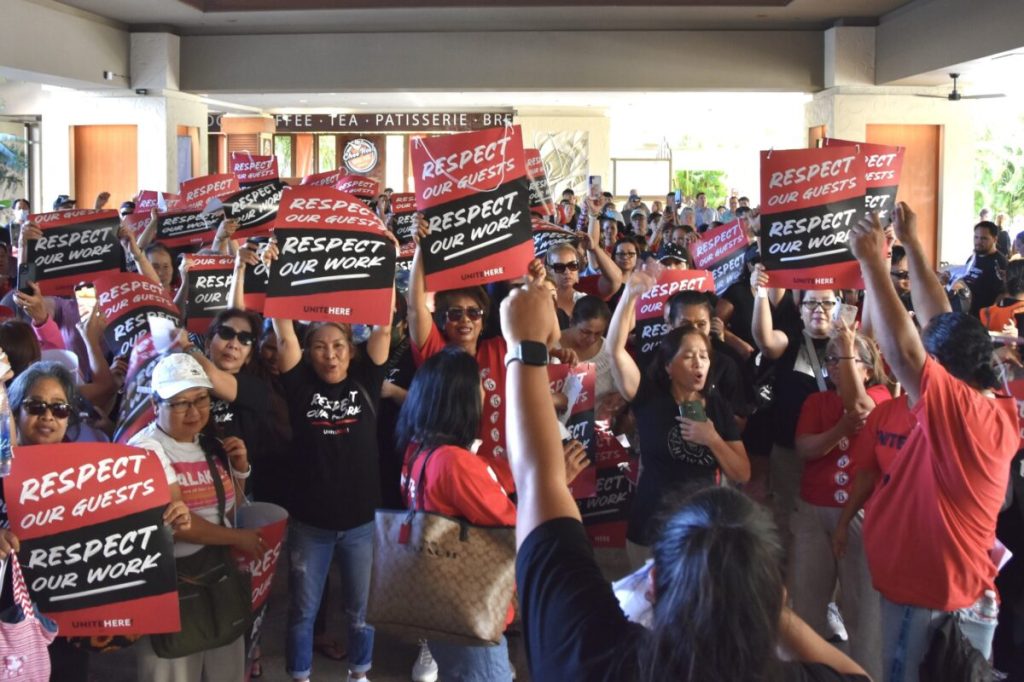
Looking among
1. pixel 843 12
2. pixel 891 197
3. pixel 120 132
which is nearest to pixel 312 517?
pixel 891 197

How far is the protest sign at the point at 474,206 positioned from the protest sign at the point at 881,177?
2.03 meters

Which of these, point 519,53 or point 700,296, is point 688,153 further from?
point 700,296

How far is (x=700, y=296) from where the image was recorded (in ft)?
18.2

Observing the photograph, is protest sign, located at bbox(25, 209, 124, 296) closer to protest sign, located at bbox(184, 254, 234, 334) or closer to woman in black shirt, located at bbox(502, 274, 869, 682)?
protest sign, located at bbox(184, 254, 234, 334)

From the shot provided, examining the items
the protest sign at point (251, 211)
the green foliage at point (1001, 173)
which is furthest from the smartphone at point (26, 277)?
the green foliage at point (1001, 173)

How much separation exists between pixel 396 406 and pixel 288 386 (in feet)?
2.07

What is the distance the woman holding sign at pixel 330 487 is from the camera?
4707mm

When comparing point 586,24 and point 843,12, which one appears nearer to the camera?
point 843,12

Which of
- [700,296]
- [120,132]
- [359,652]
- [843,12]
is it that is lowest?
[359,652]

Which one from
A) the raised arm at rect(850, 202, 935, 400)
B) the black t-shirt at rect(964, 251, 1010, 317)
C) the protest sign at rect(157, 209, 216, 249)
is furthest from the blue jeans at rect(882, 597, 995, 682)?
the black t-shirt at rect(964, 251, 1010, 317)

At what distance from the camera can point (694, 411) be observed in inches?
175

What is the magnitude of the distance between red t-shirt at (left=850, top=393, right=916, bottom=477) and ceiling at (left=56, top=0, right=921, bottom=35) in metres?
15.7

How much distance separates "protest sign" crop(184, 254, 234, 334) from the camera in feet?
21.5

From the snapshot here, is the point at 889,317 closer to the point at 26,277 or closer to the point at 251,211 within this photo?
the point at 26,277
